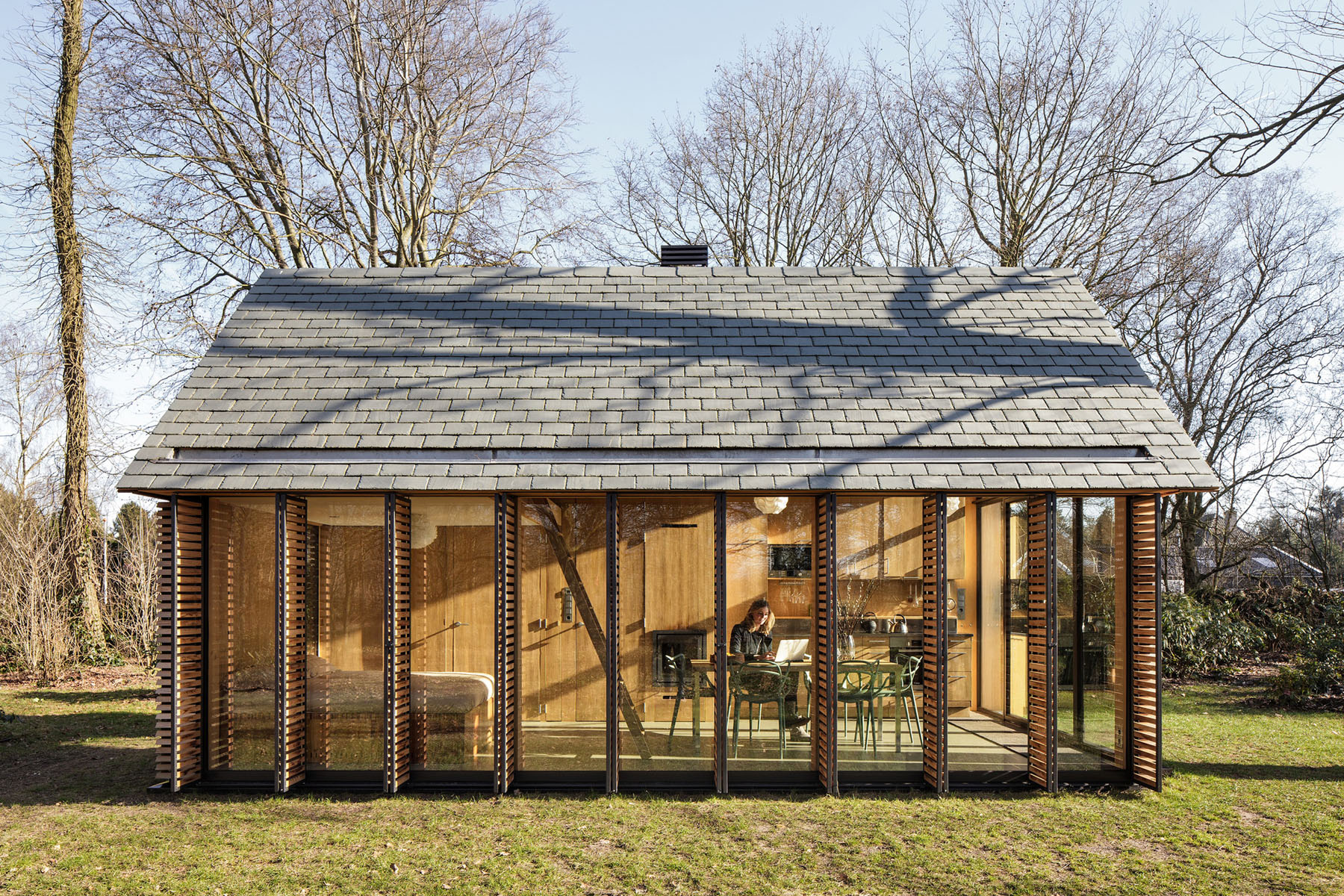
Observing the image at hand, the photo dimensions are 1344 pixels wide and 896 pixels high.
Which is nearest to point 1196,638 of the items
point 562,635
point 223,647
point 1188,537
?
point 1188,537

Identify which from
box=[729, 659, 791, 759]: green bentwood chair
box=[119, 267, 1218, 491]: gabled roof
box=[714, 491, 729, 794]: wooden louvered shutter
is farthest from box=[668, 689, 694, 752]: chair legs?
box=[119, 267, 1218, 491]: gabled roof

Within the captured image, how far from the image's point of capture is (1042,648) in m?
7.88

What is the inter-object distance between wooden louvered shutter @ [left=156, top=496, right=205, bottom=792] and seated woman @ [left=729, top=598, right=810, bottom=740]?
4.60 metres

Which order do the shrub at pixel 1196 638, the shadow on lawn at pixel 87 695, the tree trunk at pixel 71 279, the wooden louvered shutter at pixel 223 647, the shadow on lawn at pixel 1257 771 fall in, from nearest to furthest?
the wooden louvered shutter at pixel 223 647, the shadow on lawn at pixel 1257 771, the shadow on lawn at pixel 87 695, the shrub at pixel 1196 638, the tree trunk at pixel 71 279

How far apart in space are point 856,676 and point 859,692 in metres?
0.14

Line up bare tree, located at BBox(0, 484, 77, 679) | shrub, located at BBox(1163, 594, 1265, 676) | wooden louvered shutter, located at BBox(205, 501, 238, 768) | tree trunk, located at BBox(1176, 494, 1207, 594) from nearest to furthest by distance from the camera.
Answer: wooden louvered shutter, located at BBox(205, 501, 238, 768)
bare tree, located at BBox(0, 484, 77, 679)
shrub, located at BBox(1163, 594, 1265, 676)
tree trunk, located at BBox(1176, 494, 1207, 594)

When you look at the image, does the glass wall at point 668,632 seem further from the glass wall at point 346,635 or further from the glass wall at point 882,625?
the glass wall at point 346,635

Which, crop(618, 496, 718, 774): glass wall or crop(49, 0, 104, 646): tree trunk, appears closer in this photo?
crop(618, 496, 718, 774): glass wall

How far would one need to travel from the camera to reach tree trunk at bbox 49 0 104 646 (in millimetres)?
16594

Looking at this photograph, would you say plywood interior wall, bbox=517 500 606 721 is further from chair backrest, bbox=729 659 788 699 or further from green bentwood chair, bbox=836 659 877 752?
green bentwood chair, bbox=836 659 877 752

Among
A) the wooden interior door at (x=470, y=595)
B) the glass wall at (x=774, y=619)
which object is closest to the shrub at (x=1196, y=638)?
the glass wall at (x=774, y=619)

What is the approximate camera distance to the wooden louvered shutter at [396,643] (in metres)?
7.67

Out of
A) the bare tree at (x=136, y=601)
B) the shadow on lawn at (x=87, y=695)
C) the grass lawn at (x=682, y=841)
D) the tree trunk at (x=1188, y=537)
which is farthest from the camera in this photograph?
the tree trunk at (x=1188, y=537)

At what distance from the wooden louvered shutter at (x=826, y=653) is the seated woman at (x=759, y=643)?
0.19m
